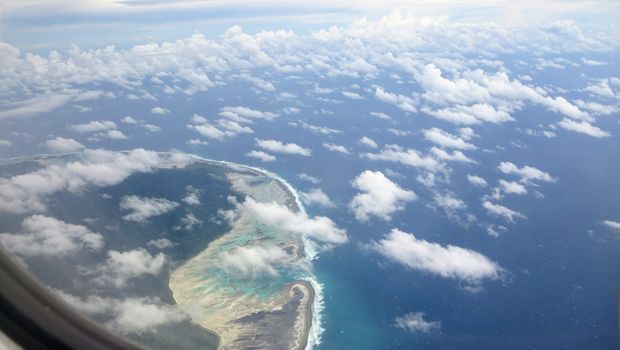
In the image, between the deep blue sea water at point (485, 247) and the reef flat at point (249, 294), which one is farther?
the deep blue sea water at point (485, 247)

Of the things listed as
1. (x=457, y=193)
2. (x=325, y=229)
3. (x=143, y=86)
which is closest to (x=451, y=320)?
(x=325, y=229)

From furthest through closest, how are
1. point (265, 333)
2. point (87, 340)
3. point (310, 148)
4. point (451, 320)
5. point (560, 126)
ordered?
point (560, 126)
point (310, 148)
point (451, 320)
point (265, 333)
point (87, 340)

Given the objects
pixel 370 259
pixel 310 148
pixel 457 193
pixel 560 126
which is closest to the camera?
pixel 370 259

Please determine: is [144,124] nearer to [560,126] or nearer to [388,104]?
[388,104]

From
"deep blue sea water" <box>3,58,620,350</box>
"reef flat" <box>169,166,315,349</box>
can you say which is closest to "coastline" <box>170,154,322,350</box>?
"reef flat" <box>169,166,315,349</box>

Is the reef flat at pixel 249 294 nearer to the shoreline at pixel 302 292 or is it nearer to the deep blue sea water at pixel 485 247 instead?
the shoreline at pixel 302 292

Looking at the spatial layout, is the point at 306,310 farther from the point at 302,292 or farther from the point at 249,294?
the point at 249,294

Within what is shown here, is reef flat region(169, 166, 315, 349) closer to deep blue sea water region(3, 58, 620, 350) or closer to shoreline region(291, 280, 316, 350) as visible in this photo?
shoreline region(291, 280, 316, 350)

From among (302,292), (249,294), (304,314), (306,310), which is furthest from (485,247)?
(249,294)

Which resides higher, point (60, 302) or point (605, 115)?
point (60, 302)

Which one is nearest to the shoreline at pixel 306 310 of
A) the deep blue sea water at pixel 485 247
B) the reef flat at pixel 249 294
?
the reef flat at pixel 249 294

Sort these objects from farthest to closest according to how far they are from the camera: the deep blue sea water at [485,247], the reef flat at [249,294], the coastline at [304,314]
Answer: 1. the deep blue sea water at [485,247]
2. the reef flat at [249,294]
3. the coastline at [304,314]
